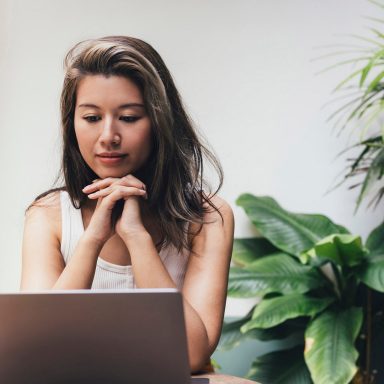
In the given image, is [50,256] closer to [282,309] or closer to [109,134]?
[109,134]

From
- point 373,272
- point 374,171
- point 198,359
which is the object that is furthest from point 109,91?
point 373,272

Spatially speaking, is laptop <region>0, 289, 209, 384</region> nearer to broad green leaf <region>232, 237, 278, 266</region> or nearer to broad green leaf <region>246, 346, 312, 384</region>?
broad green leaf <region>246, 346, 312, 384</region>

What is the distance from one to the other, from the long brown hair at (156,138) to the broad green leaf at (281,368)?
1408mm

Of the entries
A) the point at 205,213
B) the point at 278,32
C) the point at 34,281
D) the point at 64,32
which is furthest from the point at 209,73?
the point at 34,281

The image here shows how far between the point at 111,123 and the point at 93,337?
2.17 feet

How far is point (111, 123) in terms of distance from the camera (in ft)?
5.18

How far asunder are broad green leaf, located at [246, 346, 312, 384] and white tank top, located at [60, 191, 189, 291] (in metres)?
1.40

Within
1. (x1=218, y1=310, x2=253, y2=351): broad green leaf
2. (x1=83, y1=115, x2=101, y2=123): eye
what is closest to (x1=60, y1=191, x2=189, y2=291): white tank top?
(x1=83, y1=115, x2=101, y2=123): eye

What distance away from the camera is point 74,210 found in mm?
1749

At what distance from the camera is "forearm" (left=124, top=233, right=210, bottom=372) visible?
4.76 feet

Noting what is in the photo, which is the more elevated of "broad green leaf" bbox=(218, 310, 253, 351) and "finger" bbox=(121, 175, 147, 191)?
"finger" bbox=(121, 175, 147, 191)

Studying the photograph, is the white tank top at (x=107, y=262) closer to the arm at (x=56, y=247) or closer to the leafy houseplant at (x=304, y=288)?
the arm at (x=56, y=247)

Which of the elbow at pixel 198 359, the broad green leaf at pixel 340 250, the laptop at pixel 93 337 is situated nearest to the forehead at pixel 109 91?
the elbow at pixel 198 359

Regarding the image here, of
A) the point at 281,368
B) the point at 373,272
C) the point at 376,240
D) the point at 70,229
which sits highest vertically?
the point at 70,229
